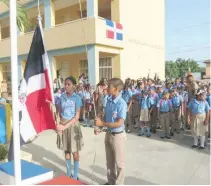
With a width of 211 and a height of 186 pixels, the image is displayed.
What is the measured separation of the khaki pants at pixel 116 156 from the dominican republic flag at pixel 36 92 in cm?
123

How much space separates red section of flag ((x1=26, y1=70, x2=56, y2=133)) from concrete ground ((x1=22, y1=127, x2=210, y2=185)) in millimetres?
1906

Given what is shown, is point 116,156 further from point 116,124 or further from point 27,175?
point 27,175

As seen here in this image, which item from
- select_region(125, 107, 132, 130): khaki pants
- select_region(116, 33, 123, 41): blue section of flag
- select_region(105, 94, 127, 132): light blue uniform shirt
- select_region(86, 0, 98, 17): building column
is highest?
select_region(86, 0, 98, 17): building column

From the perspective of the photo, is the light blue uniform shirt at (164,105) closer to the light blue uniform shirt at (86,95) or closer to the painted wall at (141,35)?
the light blue uniform shirt at (86,95)

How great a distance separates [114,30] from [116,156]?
9.60m

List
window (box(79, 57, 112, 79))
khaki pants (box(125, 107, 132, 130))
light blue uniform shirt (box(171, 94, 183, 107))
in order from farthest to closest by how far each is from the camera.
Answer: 1. window (box(79, 57, 112, 79))
2. khaki pants (box(125, 107, 132, 130))
3. light blue uniform shirt (box(171, 94, 183, 107))

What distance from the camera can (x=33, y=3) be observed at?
579 inches

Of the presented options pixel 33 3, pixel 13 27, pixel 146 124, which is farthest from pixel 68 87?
pixel 33 3

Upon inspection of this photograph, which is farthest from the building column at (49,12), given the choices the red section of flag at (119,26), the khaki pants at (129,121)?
the khaki pants at (129,121)

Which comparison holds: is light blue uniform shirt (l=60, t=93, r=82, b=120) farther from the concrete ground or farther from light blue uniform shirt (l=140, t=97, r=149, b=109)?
light blue uniform shirt (l=140, t=97, r=149, b=109)

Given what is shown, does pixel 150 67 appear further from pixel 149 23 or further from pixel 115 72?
pixel 115 72

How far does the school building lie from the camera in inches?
469

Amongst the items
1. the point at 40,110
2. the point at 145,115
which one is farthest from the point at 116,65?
the point at 40,110

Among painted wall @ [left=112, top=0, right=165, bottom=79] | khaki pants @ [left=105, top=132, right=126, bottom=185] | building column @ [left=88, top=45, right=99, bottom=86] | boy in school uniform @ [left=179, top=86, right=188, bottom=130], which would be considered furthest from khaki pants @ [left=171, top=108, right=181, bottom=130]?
painted wall @ [left=112, top=0, right=165, bottom=79]
